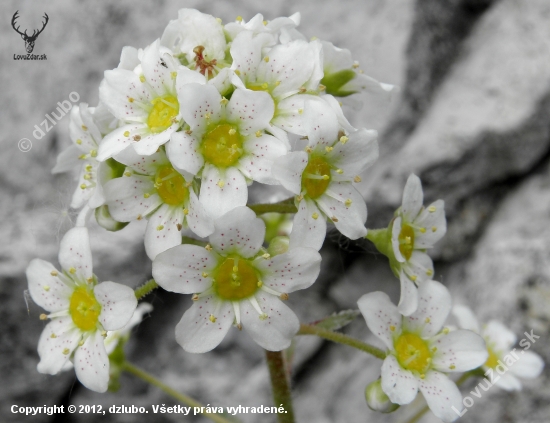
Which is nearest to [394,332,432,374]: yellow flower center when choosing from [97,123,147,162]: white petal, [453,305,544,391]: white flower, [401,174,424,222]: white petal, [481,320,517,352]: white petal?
[401,174,424,222]: white petal

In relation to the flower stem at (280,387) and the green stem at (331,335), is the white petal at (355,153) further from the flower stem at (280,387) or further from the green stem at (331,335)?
the flower stem at (280,387)

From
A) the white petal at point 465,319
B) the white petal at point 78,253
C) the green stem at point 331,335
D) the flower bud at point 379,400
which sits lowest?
the white petal at point 465,319

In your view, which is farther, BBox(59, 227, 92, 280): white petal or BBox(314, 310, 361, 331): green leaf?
BBox(314, 310, 361, 331): green leaf

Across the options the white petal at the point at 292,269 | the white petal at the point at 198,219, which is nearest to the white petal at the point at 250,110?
the white petal at the point at 198,219

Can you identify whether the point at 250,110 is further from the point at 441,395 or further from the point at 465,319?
the point at 465,319

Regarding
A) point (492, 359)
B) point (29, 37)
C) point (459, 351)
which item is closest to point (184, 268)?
point (459, 351)

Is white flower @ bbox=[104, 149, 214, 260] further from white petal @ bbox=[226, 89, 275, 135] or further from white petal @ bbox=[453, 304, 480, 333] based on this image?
white petal @ bbox=[453, 304, 480, 333]
